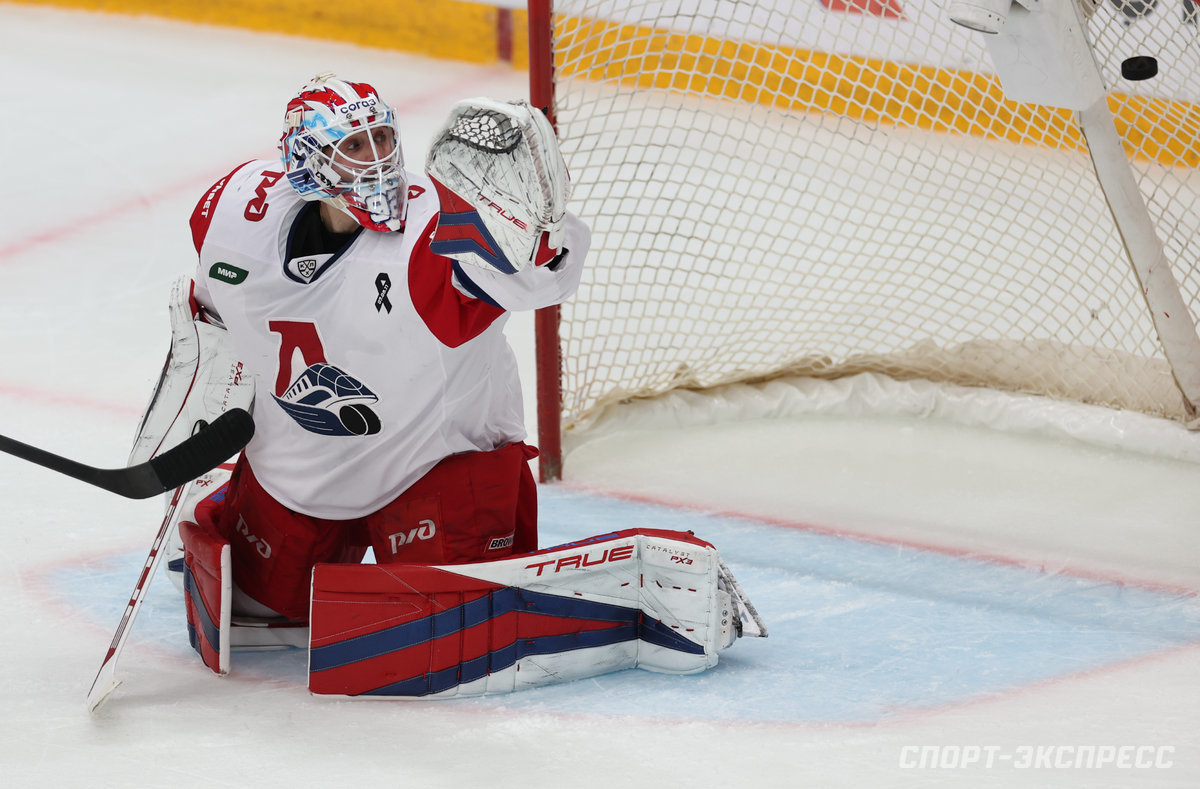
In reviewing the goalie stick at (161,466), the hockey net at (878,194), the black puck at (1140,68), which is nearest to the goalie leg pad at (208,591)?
the goalie stick at (161,466)

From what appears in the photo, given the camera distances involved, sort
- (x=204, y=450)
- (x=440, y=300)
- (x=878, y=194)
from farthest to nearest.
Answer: (x=878, y=194) < (x=204, y=450) < (x=440, y=300)

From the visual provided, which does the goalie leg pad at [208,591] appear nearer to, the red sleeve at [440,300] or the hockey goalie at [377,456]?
the hockey goalie at [377,456]

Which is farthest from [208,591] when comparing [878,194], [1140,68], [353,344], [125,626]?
[878,194]

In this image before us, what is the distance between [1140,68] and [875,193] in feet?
4.48

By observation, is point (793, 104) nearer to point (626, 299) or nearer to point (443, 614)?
point (626, 299)

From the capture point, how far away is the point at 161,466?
2.35m

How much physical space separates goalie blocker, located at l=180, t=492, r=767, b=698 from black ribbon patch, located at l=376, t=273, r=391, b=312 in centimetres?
38

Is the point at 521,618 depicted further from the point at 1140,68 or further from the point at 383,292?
the point at 1140,68

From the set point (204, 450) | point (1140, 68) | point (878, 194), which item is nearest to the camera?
point (204, 450)

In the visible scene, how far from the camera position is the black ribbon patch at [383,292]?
2.31m

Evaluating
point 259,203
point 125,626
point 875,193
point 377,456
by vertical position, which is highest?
point 259,203

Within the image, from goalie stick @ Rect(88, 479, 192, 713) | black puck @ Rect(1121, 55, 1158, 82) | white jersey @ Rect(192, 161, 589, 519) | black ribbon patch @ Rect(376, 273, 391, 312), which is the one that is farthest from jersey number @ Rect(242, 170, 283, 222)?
black puck @ Rect(1121, 55, 1158, 82)

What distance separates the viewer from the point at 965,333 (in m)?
3.86

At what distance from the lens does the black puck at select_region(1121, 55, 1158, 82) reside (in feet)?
9.50
